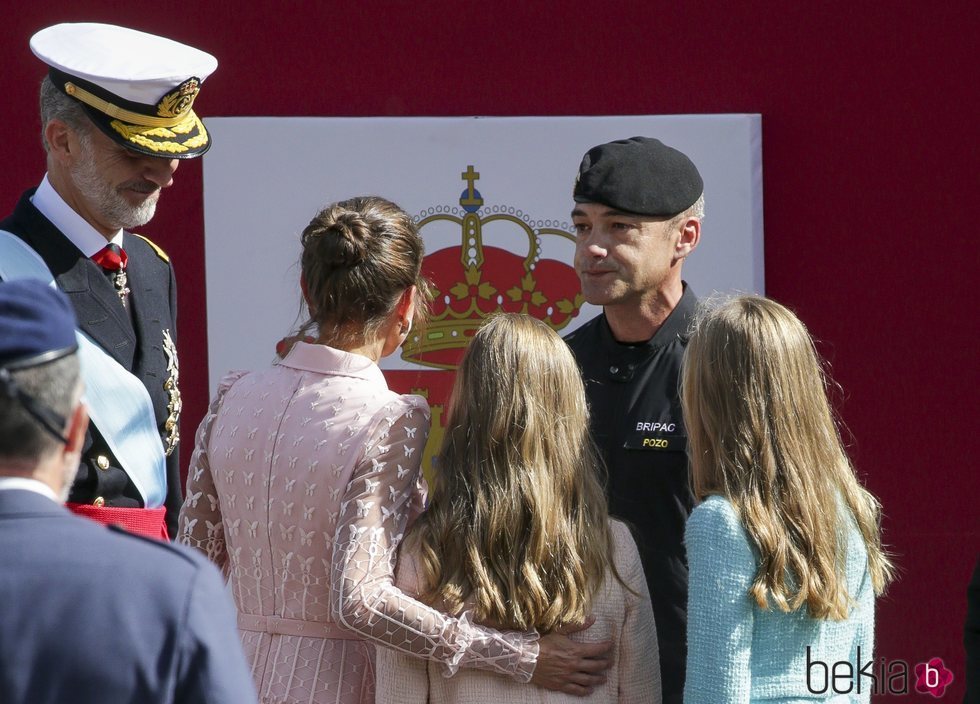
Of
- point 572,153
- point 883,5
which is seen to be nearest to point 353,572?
point 572,153

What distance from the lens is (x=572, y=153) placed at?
2.92m

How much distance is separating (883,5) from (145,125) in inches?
74.8

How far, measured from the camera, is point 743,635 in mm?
1646

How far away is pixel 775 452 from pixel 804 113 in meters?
1.44

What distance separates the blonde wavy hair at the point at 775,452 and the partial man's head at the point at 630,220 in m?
0.55

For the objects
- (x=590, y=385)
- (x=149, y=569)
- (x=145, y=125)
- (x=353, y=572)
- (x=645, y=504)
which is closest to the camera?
(x=149, y=569)

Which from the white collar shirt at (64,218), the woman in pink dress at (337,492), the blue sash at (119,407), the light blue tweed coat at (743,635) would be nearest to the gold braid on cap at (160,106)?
the white collar shirt at (64,218)

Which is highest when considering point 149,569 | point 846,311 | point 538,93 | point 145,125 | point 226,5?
point 226,5

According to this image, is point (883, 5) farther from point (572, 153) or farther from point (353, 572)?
point (353, 572)

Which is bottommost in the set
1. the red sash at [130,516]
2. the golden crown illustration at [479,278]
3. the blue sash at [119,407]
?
the red sash at [130,516]

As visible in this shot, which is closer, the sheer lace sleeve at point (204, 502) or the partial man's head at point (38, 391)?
the partial man's head at point (38, 391)

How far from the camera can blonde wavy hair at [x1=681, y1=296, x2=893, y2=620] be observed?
1681 mm

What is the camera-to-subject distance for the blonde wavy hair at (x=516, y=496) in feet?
5.65

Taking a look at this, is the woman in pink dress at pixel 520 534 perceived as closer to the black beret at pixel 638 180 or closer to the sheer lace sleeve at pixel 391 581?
the sheer lace sleeve at pixel 391 581
